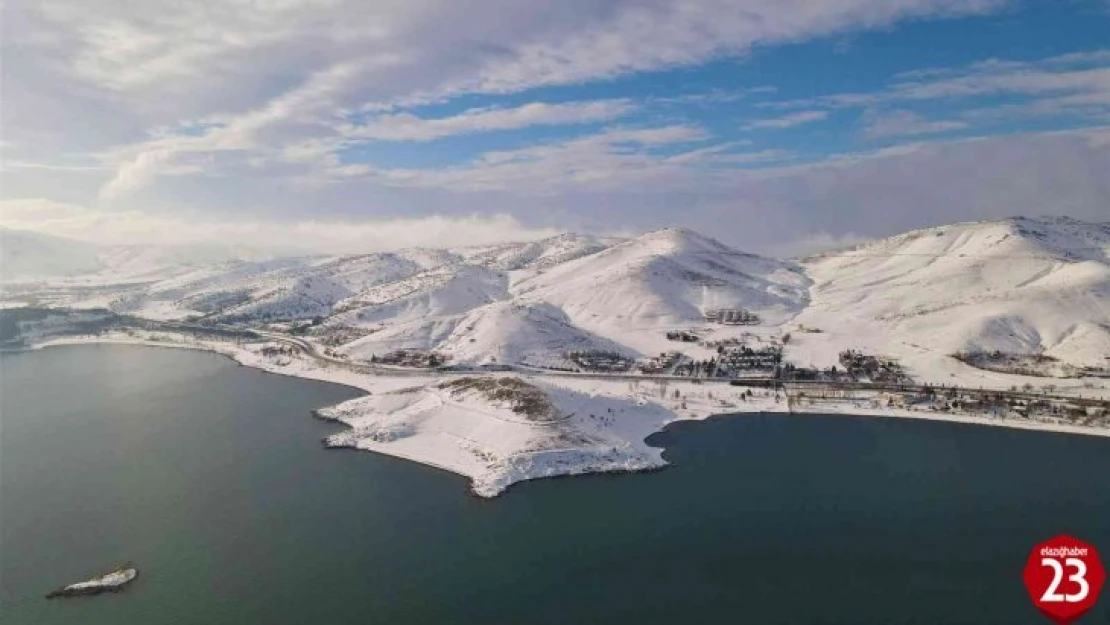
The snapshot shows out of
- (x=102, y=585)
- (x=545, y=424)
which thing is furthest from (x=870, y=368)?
(x=102, y=585)

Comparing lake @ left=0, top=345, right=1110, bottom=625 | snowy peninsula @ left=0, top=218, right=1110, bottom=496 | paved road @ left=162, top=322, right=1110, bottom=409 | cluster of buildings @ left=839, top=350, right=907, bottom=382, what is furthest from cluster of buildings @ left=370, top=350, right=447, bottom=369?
cluster of buildings @ left=839, top=350, right=907, bottom=382

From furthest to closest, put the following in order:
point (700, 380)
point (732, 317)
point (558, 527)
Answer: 1. point (732, 317)
2. point (700, 380)
3. point (558, 527)

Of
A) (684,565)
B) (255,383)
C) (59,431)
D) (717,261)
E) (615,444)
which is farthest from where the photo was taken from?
(717,261)

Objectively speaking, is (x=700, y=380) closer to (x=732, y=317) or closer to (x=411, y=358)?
(x=411, y=358)

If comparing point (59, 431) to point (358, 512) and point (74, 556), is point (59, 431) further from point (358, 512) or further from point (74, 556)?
point (358, 512)

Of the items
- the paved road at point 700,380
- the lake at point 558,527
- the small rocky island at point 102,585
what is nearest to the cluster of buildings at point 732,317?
the paved road at point 700,380

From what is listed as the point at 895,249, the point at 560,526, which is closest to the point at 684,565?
the point at 560,526
